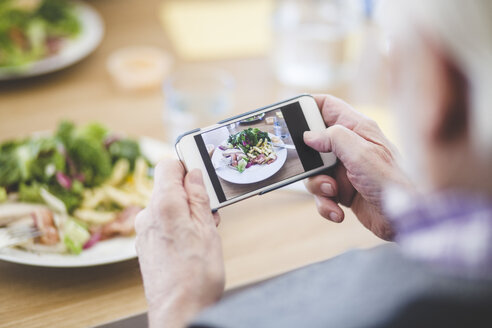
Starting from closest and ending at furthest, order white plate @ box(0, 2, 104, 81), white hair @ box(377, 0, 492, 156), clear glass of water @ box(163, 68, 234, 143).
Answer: white hair @ box(377, 0, 492, 156), clear glass of water @ box(163, 68, 234, 143), white plate @ box(0, 2, 104, 81)

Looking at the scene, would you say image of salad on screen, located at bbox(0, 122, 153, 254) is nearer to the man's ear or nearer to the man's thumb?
the man's thumb

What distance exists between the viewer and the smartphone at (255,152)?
760 mm

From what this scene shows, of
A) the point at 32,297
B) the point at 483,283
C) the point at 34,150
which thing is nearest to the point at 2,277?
the point at 32,297

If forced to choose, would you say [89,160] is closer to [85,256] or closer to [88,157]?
[88,157]

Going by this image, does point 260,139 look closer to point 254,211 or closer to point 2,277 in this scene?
point 254,211

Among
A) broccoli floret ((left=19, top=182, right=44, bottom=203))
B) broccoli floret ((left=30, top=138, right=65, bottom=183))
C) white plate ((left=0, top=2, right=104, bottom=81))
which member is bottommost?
broccoli floret ((left=19, top=182, right=44, bottom=203))

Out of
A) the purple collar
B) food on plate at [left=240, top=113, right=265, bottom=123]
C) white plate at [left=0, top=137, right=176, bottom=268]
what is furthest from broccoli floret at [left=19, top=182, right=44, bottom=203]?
the purple collar

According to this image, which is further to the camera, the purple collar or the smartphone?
the smartphone

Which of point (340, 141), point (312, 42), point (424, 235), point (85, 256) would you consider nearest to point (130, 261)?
point (85, 256)

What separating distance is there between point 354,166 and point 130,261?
0.41m

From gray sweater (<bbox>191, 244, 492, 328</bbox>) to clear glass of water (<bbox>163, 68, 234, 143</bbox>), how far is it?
0.70m

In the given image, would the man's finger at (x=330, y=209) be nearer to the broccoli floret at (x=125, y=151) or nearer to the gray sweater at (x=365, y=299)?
the gray sweater at (x=365, y=299)

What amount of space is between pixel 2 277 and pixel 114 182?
0.85 ft

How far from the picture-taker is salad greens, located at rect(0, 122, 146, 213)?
3.10ft
